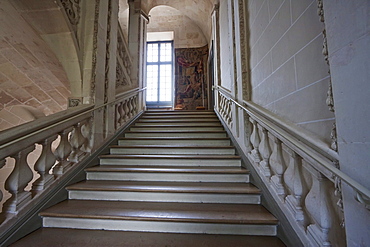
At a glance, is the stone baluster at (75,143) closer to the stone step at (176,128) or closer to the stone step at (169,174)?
the stone step at (169,174)

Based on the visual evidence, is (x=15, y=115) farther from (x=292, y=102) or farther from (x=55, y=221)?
(x=292, y=102)

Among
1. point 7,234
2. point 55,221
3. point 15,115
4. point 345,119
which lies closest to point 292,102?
point 345,119

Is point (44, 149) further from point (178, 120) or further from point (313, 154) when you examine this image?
point (178, 120)

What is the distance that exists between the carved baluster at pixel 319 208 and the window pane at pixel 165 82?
23.1ft

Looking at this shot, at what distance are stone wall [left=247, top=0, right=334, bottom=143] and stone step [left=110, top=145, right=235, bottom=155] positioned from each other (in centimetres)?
87

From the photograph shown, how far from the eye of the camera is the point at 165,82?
314 inches

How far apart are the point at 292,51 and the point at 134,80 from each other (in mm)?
3610

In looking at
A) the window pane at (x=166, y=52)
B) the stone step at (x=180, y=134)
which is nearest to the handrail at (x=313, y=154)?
the stone step at (x=180, y=134)

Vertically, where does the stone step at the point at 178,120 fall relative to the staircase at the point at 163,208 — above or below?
above

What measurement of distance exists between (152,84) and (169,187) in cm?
673

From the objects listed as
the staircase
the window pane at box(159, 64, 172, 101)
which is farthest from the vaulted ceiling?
the staircase

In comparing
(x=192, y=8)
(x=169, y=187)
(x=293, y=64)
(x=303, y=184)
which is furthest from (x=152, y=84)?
(x=303, y=184)

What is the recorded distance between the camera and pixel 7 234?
4.07ft

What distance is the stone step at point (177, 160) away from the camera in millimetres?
2244
